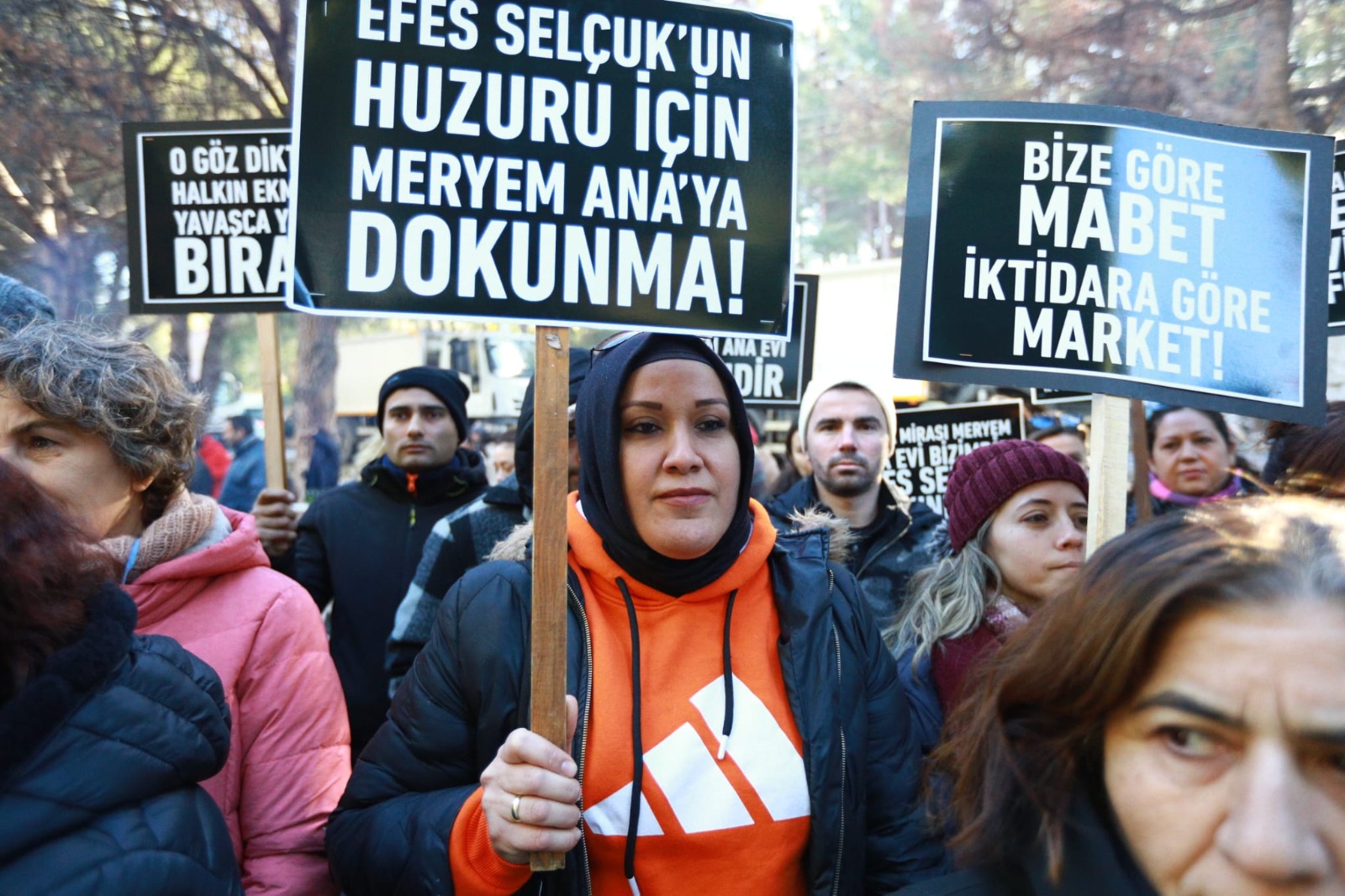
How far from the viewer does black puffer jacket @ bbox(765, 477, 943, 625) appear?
381 centimetres

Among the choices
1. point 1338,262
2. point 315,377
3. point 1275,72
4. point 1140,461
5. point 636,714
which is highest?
point 1275,72

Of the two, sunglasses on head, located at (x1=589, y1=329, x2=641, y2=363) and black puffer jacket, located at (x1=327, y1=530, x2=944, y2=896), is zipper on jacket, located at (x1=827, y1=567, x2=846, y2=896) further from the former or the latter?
sunglasses on head, located at (x1=589, y1=329, x2=641, y2=363)

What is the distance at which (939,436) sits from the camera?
522 cm

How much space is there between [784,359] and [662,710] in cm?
320

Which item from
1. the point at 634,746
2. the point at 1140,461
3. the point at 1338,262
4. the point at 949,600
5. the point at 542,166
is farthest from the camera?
the point at 1140,461

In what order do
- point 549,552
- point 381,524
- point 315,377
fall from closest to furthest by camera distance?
point 549,552, point 381,524, point 315,377

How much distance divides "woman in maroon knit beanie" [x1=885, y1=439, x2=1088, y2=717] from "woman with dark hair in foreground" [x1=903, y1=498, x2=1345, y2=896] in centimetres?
142

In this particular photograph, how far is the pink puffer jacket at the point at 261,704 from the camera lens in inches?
85.0

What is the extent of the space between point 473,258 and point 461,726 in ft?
2.88

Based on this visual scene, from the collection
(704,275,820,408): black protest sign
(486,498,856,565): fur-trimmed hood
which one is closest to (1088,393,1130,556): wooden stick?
(486,498,856,565): fur-trimmed hood

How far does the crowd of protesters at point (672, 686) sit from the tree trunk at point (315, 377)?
39.6ft

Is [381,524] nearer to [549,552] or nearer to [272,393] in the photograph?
[272,393]

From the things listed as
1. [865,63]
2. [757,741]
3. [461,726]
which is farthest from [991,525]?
[865,63]

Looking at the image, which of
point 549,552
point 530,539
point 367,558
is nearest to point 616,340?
point 530,539
